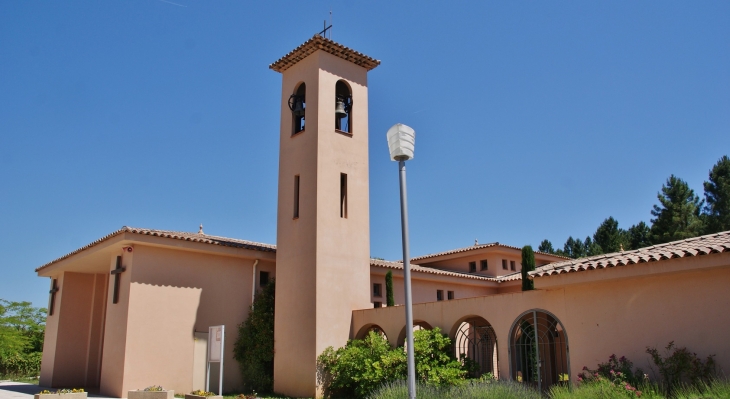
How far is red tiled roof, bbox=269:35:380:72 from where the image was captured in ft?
71.2

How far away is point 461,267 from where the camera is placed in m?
34.0

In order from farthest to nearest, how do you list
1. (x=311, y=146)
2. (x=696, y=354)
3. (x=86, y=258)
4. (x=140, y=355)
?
(x=86, y=258) < (x=311, y=146) < (x=140, y=355) < (x=696, y=354)

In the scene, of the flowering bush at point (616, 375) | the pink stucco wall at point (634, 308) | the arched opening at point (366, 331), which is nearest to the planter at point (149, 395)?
the arched opening at point (366, 331)

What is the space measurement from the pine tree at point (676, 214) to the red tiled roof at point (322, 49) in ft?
111

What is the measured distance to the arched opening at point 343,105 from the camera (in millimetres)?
22281

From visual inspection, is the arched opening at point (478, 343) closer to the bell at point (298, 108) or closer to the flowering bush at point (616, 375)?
the flowering bush at point (616, 375)

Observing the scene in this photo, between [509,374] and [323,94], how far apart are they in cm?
1142

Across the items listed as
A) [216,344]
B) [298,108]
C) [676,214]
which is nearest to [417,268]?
[298,108]

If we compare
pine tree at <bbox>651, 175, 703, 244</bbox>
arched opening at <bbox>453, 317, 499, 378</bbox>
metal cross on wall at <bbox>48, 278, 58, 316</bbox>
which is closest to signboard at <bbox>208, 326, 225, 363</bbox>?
arched opening at <bbox>453, 317, 499, 378</bbox>

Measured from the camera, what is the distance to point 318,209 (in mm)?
20219

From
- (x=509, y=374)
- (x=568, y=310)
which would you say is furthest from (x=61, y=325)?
(x=568, y=310)

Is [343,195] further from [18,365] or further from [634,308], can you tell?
[18,365]

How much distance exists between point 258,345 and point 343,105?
9367 mm

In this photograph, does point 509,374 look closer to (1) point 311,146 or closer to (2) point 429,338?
(2) point 429,338
